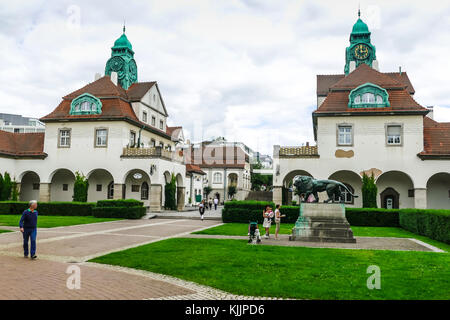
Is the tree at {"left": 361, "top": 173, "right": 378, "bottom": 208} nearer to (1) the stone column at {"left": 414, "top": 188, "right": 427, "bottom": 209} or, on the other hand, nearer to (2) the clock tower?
(1) the stone column at {"left": 414, "top": 188, "right": 427, "bottom": 209}

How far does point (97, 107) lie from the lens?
3444 cm

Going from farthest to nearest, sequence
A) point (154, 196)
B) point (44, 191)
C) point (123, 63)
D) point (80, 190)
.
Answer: point (123, 63) → point (44, 191) → point (80, 190) → point (154, 196)

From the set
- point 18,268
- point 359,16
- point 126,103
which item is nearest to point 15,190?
point 126,103

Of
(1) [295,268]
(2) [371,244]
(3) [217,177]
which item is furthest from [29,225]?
(3) [217,177]

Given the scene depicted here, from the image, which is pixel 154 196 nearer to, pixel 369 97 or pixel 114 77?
pixel 114 77

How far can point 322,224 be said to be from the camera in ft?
51.4

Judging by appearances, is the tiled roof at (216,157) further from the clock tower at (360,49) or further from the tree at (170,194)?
the clock tower at (360,49)

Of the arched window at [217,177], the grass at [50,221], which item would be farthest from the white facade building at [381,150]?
the arched window at [217,177]

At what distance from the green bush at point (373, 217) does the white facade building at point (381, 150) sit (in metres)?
4.02

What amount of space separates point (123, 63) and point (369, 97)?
87.3 ft

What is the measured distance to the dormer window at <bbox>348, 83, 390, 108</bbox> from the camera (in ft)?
97.0

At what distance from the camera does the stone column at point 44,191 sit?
113ft

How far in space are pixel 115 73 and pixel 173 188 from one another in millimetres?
14759
